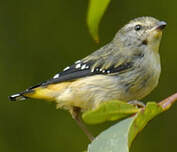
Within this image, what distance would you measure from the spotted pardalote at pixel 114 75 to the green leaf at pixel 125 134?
4.50ft

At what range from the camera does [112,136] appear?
7.90 ft

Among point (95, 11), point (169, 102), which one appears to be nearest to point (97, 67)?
point (95, 11)

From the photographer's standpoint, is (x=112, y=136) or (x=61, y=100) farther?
(x=61, y=100)

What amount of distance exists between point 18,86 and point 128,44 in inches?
67.2

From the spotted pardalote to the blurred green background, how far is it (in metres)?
1.32

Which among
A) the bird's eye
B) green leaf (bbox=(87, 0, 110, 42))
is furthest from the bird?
green leaf (bbox=(87, 0, 110, 42))

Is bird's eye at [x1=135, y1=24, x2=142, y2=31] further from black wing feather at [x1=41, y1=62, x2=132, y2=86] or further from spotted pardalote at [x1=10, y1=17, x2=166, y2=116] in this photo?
black wing feather at [x1=41, y1=62, x2=132, y2=86]

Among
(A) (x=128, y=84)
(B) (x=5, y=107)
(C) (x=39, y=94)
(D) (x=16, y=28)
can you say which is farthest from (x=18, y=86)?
(A) (x=128, y=84)

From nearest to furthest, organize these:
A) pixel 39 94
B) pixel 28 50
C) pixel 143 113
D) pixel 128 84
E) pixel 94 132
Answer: pixel 143 113
pixel 128 84
pixel 39 94
pixel 94 132
pixel 28 50

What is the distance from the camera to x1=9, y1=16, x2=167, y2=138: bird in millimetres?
3830

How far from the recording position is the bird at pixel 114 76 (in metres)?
3.83

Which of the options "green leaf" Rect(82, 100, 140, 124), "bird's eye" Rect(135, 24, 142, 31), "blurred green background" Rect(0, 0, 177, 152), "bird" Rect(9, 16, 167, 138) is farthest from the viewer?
"blurred green background" Rect(0, 0, 177, 152)

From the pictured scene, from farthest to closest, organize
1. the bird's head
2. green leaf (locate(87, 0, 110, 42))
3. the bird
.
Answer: the bird's head → the bird → green leaf (locate(87, 0, 110, 42))

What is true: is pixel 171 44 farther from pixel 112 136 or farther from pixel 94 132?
pixel 112 136
